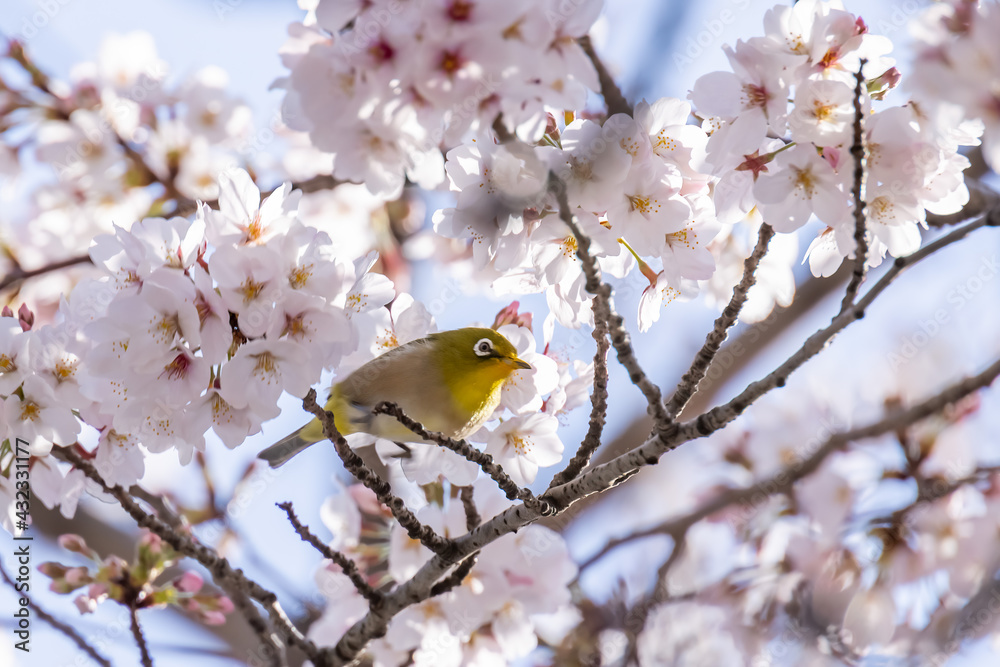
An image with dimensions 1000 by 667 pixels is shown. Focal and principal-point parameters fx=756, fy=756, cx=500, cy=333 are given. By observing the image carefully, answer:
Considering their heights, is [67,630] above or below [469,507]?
above

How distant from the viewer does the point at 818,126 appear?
1276 mm

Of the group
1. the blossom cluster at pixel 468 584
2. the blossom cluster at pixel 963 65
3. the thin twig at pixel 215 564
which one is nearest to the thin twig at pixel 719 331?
the blossom cluster at pixel 963 65

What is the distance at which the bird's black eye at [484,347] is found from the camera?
6.65ft

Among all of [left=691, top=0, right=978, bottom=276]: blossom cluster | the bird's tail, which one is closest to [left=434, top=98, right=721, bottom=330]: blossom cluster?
[left=691, top=0, right=978, bottom=276]: blossom cluster

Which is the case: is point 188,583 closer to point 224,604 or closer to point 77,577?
point 224,604

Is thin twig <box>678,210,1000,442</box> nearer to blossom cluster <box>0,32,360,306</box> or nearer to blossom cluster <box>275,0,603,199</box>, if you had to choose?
blossom cluster <box>275,0,603,199</box>

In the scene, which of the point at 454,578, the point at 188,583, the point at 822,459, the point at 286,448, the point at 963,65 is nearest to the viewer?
the point at 963,65

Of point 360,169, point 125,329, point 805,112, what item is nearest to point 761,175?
point 805,112

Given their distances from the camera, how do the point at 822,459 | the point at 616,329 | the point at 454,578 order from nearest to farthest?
the point at 616,329, the point at 454,578, the point at 822,459

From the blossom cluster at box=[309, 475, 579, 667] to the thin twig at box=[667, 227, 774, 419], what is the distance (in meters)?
0.89

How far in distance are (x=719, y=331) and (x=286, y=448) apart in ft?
4.72

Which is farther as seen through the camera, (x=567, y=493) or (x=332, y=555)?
(x=332, y=555)

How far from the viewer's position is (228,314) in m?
1.31

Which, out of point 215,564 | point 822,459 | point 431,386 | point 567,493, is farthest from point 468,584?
point 822,459
